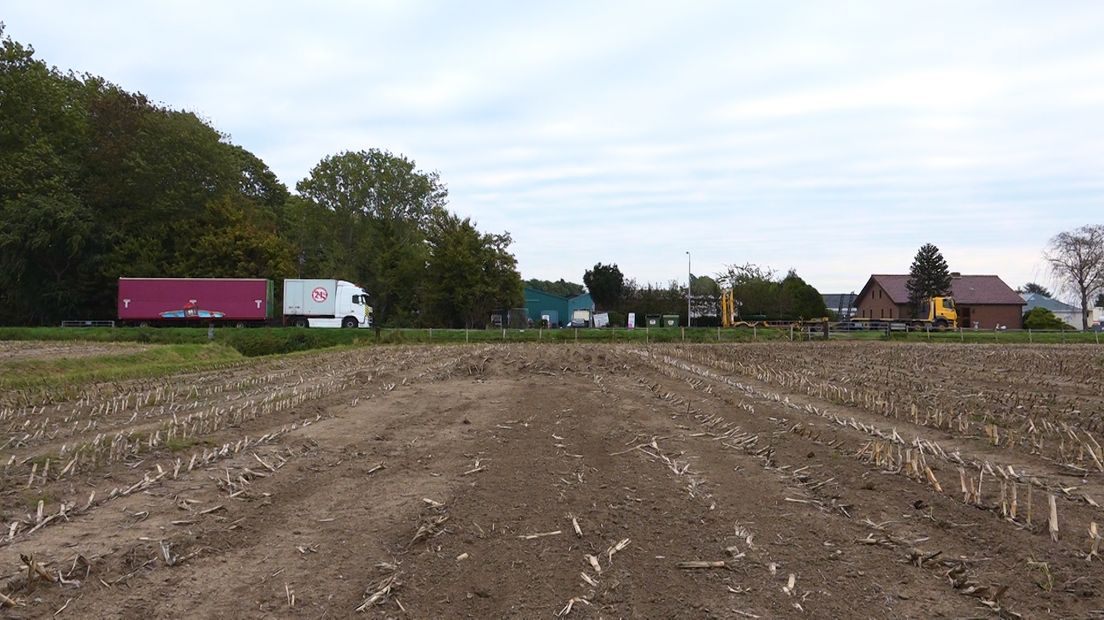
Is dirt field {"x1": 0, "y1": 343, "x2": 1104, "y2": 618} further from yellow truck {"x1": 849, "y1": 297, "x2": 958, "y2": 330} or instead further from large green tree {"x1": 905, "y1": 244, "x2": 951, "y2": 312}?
large green tree {"x1": 905, "y1": 244, "x2": 951, "y2": 312}

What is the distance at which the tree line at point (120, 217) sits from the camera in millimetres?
45062

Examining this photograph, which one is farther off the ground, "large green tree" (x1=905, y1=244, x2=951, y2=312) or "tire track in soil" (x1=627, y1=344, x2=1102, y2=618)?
"large green tree" (x1=905, y1=244, x2=951, y2=312)

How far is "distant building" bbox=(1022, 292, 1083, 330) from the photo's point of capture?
284ft

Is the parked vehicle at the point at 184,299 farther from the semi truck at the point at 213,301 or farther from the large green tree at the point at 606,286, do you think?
the large green tree at the point at 606,286

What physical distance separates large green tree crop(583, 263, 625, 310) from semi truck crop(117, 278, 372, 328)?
43.5 metres

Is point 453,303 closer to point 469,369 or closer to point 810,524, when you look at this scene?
point 469,369

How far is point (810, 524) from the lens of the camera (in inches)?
230

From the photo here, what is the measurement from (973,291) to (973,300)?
1.66m

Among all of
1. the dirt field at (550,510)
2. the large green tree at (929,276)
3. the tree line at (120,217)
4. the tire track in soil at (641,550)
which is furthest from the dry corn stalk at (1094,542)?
the large green tree at (929,276)

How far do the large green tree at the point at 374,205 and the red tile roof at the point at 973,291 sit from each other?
156 feet

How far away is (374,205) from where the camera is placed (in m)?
67.4

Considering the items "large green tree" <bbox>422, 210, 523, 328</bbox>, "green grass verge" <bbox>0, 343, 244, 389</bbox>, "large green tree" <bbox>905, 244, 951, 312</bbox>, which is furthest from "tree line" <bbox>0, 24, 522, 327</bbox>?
"large green tree" <bbox>905, 244, 951, 312</bbox>

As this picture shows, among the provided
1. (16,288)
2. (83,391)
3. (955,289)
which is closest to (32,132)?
(16,288)

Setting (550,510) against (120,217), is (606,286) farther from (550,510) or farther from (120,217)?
(550,510)
